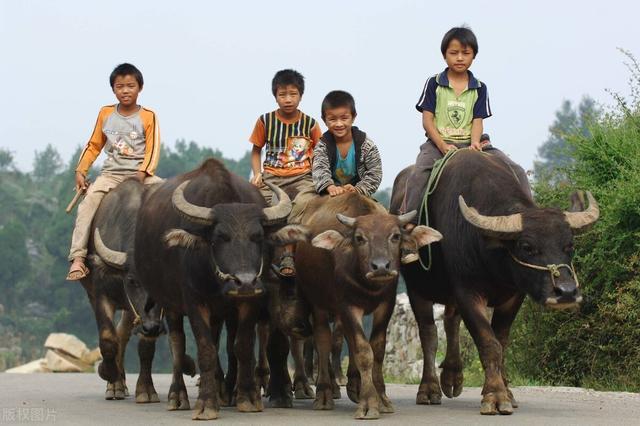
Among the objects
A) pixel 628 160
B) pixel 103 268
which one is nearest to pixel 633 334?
pixel 628 160

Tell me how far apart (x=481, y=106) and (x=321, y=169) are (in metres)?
1.67

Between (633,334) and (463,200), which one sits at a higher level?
(463,200)

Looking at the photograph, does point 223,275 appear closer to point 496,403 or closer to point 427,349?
point 496,403

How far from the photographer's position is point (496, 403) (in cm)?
998

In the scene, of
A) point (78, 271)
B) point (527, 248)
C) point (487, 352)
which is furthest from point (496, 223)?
point (78, 271)

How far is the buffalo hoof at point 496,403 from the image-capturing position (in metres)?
9.93

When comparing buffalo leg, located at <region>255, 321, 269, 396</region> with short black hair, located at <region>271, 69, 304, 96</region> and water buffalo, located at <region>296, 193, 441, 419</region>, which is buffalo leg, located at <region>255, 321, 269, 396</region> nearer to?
water buffalo, located at <region>296, 193, 441, 419</region>

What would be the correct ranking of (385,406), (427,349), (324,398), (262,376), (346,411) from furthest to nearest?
(262,376) → (427,349) → (324,398) → (346,411) → (385,406)

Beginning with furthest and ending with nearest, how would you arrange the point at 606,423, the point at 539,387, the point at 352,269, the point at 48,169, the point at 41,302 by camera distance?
the point at 48,169, the point at 41,302, the point at 539,387, the point at 352,269, the point at 606,423

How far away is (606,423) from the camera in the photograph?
944 cm

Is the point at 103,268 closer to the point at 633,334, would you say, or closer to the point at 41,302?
the point at 633,334

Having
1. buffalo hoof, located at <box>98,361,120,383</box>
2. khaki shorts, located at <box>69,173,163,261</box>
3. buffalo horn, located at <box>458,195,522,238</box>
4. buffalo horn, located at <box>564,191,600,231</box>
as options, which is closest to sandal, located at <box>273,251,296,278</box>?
buffalo horn, located at <box>458,195,522,238</box>

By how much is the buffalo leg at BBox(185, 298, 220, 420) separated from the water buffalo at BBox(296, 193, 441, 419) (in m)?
1.02

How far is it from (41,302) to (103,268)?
203ft
